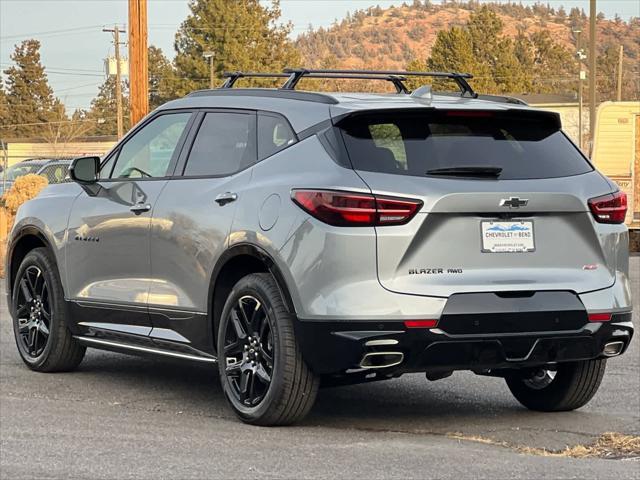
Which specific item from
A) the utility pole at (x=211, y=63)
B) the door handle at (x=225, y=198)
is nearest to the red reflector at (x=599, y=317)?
the door handle at (x=225, y=198)

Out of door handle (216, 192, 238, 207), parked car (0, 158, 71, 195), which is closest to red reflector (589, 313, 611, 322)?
door handle (216, 192, 238, 207)

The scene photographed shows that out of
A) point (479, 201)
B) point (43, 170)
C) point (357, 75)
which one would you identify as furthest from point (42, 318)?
point (43, 170)

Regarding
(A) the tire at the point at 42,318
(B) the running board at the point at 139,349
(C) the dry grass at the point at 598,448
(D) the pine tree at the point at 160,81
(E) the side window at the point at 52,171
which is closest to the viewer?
(C) the dry grass at the point at 598,448

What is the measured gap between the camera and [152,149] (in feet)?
29.1

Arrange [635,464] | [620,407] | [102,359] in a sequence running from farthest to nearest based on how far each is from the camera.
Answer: [102,359]
[620,407]
[635,464]

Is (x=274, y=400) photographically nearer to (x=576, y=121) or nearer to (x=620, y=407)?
(x=620, y=407)

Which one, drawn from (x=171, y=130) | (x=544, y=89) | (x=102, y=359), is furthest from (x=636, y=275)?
(x=544, y=89)

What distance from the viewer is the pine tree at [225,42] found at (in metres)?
81.2

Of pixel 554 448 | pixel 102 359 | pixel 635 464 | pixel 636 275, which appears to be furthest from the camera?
pixel 636 275

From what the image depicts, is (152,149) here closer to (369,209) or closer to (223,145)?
(223,145)

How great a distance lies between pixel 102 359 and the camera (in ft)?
33.5

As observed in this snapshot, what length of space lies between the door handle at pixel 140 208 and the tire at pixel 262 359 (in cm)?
103

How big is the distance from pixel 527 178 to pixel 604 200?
1.51ft

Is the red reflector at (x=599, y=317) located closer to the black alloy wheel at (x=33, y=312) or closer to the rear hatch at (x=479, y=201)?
the rear hatch at (x=479, y=201)
